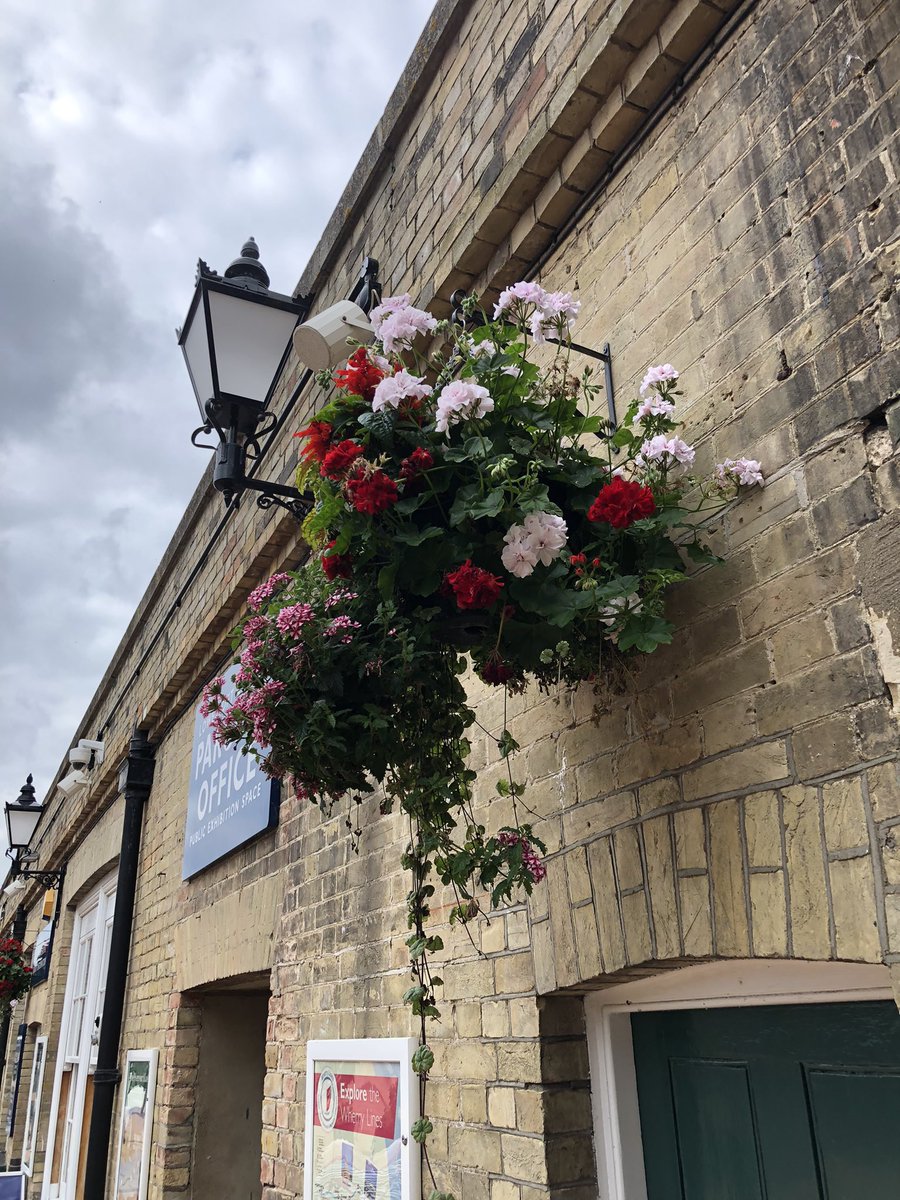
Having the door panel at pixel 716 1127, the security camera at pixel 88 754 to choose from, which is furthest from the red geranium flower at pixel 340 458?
the security camera at pixel 88 754

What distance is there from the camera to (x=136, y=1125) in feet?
19.3

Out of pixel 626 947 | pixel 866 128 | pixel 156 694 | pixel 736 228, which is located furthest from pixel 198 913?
pixel 866 128

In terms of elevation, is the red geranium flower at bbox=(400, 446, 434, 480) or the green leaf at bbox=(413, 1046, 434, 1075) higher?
the red geranium flower at bbox=(400, 446, 434, 480)

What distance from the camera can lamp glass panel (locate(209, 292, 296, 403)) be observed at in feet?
11.5

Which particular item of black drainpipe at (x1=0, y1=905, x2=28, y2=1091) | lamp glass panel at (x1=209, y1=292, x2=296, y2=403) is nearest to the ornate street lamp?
lamp glass panel at (x1=209, y1=292, x2=296, y2=403)

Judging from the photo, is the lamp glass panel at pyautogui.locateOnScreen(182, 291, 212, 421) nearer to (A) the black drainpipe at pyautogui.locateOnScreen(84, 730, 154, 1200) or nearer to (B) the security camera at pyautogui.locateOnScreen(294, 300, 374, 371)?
(B) the security camera at pyautogui.locateOnScreen(294, 300, 374, 371)

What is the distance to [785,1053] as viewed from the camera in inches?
77.8

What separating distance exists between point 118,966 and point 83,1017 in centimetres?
323

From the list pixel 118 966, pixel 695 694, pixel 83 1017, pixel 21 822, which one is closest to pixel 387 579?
pixel 695 694

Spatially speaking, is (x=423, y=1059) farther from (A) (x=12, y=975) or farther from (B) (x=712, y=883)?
(A) (x=12, y=975)

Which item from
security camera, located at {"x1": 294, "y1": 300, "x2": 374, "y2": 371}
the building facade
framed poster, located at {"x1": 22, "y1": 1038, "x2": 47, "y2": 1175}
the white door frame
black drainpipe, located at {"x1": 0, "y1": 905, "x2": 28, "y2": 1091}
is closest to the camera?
the building facade

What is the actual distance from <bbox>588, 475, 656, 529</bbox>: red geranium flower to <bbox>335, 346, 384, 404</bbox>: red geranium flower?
0.59m

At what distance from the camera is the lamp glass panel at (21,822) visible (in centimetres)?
1267

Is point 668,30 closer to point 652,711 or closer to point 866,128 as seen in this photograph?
point 866,128
